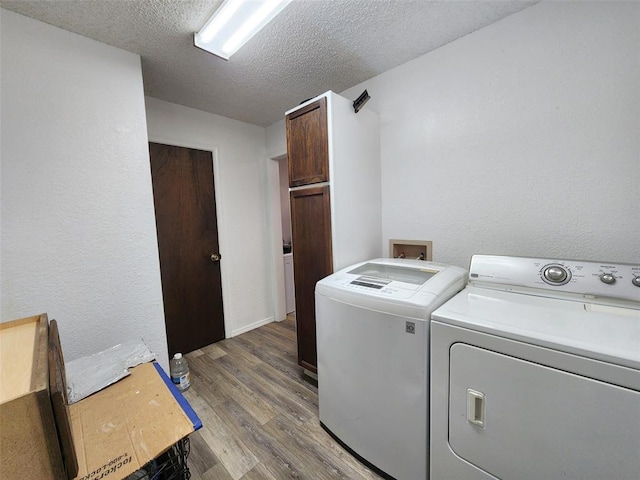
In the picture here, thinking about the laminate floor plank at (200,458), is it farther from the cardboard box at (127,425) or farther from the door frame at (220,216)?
the door frame at (220,216)

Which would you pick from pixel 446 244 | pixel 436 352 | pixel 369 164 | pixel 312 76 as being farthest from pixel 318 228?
pixel 312 76


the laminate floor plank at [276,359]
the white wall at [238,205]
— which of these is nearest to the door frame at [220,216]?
the white wall at [238,205]

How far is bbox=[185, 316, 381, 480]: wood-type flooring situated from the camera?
137 centimetres

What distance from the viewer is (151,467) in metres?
0.94

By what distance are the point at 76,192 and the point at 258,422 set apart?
1.80m

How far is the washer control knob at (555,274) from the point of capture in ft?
3.70

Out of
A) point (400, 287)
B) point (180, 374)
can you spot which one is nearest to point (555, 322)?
point (400, 287)

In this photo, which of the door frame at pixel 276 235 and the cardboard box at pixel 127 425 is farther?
the door frame at pixel 276 235

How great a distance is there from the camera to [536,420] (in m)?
0.84

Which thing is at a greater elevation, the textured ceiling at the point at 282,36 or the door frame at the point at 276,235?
the textured ceiling at the point at 282,36

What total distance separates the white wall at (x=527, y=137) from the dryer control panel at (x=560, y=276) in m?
0.34

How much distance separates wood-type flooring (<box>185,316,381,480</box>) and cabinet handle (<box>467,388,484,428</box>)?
2.29ft

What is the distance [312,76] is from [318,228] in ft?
4.01

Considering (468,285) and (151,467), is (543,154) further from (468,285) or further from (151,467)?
(151,467)
